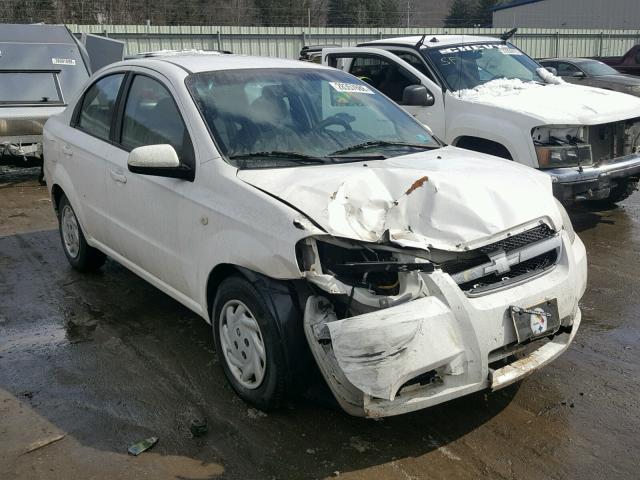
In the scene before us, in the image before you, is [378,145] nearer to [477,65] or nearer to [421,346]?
[421,346]

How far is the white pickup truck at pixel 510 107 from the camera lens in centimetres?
628

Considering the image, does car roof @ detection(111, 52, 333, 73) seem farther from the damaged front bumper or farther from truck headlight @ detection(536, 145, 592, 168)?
truck headlight @ detection(536, 145, 592, 168)

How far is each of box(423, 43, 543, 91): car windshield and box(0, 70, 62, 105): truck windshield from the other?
18.7 ft

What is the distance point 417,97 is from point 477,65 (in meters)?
0.97

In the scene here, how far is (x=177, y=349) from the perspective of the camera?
14.2 feet

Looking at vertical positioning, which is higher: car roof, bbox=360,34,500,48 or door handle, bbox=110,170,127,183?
car roof, bbox=360,34,500,48

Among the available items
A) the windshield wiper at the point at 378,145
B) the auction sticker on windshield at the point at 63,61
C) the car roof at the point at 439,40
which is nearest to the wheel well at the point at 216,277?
the windshield wiper at the point at 378,145

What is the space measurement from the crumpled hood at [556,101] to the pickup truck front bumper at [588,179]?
430 millimetres

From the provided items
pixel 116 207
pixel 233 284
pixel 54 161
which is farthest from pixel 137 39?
pixel 233 284

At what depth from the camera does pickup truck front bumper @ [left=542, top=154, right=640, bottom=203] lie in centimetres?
617

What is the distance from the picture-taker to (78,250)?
224 inches

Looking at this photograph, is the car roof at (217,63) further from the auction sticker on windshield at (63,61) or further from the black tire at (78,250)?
the auction sticker on windshield at (63,61)

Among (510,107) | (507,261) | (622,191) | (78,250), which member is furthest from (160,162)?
(622,191)

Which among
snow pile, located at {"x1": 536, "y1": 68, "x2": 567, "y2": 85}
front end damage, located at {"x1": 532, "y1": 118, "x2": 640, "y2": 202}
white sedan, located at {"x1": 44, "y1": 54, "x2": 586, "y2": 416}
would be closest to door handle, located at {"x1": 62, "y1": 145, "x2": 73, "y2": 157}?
white sedan, located at {"x1": 44, "y1": 54, "x2": 586, "y2": 416}
